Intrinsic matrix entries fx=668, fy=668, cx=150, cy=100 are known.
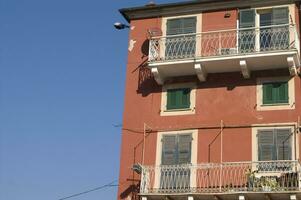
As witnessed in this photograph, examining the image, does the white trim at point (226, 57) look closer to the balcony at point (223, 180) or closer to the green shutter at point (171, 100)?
the green shutter at point (171, 100)

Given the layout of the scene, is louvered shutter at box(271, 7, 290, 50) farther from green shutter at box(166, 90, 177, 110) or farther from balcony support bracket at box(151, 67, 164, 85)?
balcony support bracket at box(151, 67, 164, 85)

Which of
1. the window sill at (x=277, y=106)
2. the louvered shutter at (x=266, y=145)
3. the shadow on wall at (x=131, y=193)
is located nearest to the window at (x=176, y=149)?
the shadow on wall at (x=131, y=193)

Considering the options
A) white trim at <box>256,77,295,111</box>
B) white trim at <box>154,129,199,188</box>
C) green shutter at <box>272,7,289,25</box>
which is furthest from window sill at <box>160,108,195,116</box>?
green shutter at <box>272,7,289,25</box>

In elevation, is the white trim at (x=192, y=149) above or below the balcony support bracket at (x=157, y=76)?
below

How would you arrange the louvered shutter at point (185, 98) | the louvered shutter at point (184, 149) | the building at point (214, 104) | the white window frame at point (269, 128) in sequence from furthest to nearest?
the louvered shutter at point (185, 98) → the louvered shutter at point (184, 149) → the building at point (214, 104) → the white window frame at point (269, 128)

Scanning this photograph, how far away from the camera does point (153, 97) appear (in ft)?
85.3

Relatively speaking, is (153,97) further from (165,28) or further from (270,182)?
(270,182)

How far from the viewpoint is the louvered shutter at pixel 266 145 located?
927 inches

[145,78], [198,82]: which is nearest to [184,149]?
[198,82]

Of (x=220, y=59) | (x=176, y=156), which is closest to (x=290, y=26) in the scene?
(x=220, y=59)

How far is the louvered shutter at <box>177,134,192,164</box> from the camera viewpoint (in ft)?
80.5

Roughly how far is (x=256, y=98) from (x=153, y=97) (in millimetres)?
4027

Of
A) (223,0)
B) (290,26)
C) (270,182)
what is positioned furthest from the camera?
(223,0)

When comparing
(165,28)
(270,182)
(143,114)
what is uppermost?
(165,28)
